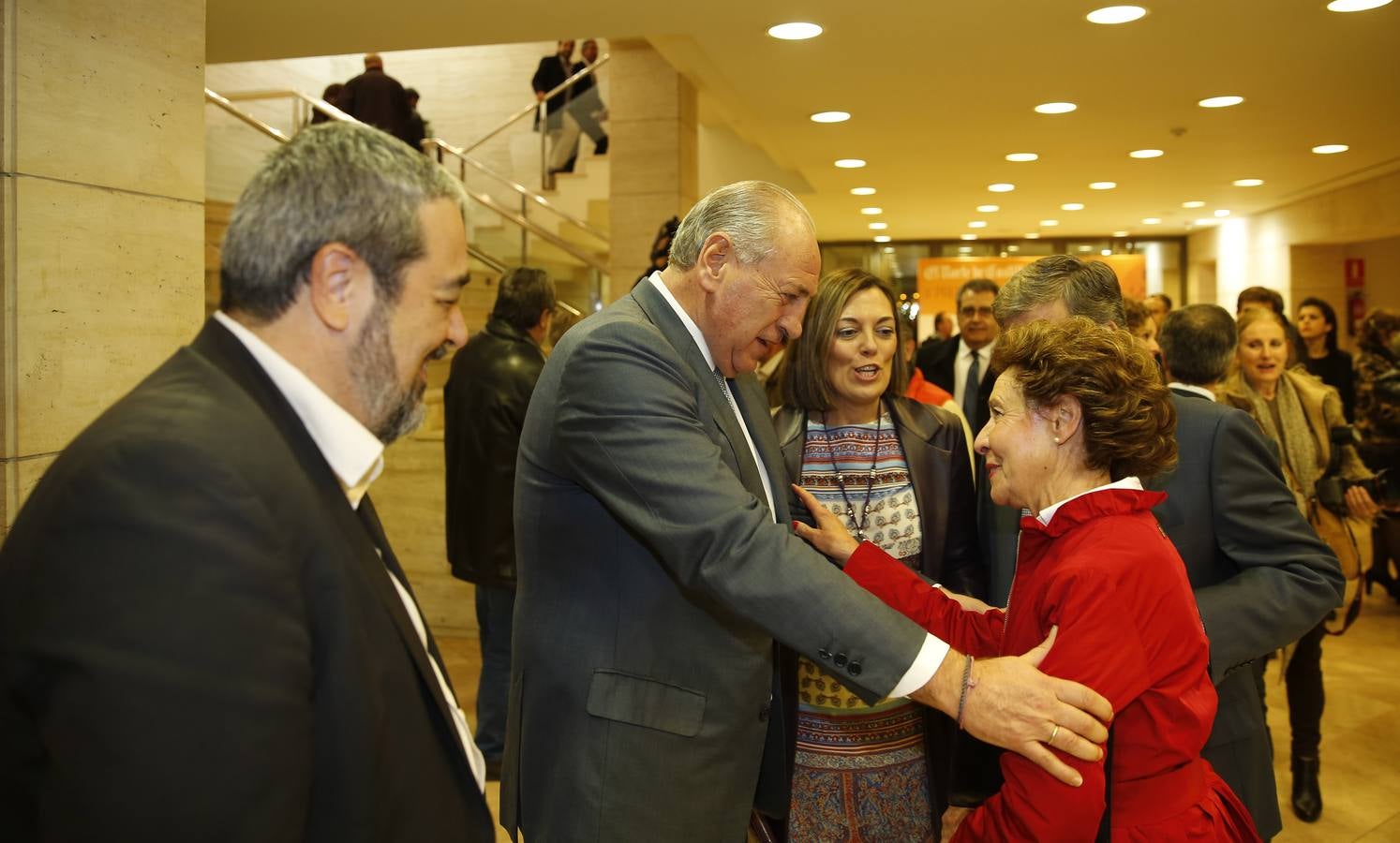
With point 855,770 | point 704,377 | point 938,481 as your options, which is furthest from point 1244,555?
point 704,377

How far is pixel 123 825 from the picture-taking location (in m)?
0.86

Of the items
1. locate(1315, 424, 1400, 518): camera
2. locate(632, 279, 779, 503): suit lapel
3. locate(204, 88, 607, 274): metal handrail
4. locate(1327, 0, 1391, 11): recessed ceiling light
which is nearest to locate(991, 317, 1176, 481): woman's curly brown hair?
locate(632, 279, 779, 503): suit lapel

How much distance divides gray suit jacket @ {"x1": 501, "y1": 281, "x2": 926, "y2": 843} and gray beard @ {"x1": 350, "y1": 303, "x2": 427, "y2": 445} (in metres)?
0.56

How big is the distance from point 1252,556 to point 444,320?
1.63 metres

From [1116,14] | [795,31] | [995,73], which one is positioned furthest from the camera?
[995,73]

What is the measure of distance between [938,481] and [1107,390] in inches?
39.0

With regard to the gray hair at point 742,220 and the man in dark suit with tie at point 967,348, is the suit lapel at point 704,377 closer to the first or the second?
the gray hair at point 742,220

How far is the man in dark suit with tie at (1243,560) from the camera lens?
2.00 m

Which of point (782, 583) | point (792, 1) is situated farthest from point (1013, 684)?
point (792, 1)

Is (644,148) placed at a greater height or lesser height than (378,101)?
lesser

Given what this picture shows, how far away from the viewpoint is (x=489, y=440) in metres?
4.43

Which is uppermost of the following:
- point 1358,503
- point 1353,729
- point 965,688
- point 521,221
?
point 521,221

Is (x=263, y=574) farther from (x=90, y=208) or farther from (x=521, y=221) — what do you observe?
(x=521, y=221)

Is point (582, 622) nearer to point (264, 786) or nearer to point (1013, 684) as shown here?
point (1013, 684)
